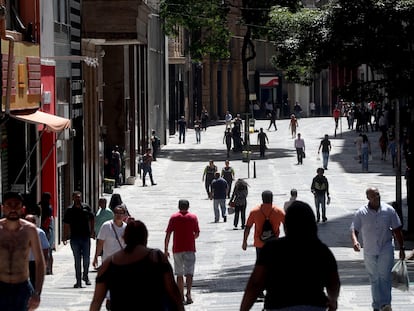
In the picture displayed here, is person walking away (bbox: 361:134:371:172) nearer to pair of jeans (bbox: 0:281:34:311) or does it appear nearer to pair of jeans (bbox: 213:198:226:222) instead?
pair of jeans (bbox: 213:198:226:222)

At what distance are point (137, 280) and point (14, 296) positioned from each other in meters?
1.67

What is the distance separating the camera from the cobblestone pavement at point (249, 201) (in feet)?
65.5

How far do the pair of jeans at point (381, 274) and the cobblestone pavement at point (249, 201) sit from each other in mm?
2082

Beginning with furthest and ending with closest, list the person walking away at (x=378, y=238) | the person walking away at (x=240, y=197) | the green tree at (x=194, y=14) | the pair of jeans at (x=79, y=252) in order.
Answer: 1. the green tree at (x=194, y=14)
2. the person walking away at (x=240, y=197)
3. the pair of jeans at (x=79, y=252)
4. the person walking away at (x=378, y=238)

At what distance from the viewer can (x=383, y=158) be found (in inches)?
2359

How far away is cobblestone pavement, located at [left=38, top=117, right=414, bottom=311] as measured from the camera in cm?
1995

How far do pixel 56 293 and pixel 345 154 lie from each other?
44.0 meters

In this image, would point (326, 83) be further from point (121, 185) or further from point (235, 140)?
point (121, 185)

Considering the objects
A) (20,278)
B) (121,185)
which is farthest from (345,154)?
(20,278)

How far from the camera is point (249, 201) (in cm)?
4325

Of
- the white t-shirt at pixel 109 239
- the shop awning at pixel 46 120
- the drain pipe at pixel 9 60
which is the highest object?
the drain pipe at pixel 9 60

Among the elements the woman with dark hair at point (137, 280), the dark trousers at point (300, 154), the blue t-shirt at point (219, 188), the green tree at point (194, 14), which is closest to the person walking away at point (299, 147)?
the dark trousers at point (300, 154)

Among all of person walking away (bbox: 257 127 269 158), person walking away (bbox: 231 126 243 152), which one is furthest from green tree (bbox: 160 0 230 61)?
person walking away (bbox: 257 127 269 158)

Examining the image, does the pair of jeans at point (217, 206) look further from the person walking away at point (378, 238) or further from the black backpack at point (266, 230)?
the person walking away at point (378, 238)
